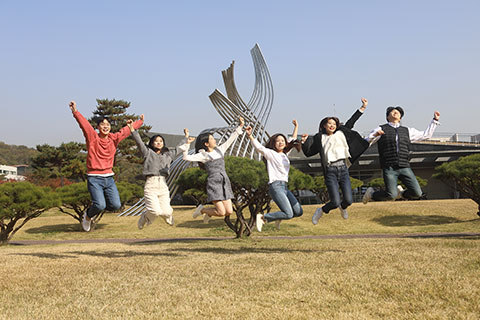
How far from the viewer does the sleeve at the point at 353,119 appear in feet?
30.7

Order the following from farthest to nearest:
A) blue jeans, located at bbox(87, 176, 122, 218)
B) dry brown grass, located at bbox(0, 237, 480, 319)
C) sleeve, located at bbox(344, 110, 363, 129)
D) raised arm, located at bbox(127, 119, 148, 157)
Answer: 1. sleeve, located at bbox(344, 110, 363, 129)
2. raised arm, located at bbox(127, 119, 148, 157)
3. blue jeans, located at bbox(87, 176, 122, 218)
4. dry brown grass, located at bbox(0, 237, 480, 319)

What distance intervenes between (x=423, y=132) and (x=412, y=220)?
831 inches

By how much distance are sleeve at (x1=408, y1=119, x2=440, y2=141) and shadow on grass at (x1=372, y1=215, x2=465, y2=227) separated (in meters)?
19.8

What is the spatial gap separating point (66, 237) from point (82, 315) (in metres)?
23.6

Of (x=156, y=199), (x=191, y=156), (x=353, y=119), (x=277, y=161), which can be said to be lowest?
(x=156, y=199)

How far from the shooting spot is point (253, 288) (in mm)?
6723

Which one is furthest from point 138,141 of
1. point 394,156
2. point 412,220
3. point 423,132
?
point 412,220

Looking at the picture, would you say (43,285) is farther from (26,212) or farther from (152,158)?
(26,212)

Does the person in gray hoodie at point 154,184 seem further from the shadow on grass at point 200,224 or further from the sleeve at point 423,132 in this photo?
the shadow on grass at point 200,224

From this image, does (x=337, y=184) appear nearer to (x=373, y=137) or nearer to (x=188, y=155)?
(x=373, y=137)

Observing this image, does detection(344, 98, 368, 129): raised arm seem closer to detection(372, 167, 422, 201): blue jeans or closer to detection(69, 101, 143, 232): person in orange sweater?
detection(372, 167, 422, 201): blue jeans

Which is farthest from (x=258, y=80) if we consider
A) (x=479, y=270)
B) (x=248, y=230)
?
(x=479, y=270)

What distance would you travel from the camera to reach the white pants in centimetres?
903

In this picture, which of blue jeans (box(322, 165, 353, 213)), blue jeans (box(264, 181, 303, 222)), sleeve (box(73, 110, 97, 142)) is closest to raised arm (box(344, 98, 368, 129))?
blue jeans (box(322, 165, 353, 213))
